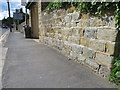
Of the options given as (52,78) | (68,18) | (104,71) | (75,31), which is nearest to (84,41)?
(75,31)

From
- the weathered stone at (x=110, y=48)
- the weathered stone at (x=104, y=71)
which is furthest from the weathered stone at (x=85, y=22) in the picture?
the weathered stone at (x=104, y=71)

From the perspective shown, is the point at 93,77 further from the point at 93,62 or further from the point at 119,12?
the point at 119,12

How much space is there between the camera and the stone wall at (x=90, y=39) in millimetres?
2037

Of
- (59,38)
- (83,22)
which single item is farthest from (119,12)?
(59,38)

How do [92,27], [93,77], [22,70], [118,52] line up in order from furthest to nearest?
[22,70] → [92,27] → [93,77] → [118,52]

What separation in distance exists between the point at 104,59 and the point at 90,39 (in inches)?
23.3

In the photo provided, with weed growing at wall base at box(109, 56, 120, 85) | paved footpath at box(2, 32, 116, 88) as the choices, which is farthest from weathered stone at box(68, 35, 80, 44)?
weed growing at wall base at box(109, 56, 120, 85)

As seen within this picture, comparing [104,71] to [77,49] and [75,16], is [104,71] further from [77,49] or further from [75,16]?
[75,16]

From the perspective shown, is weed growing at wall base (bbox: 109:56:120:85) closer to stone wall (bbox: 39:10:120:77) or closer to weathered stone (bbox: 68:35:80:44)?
stone wall (bbox: 39:10:120:77)

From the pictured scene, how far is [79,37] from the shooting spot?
9.73 ft

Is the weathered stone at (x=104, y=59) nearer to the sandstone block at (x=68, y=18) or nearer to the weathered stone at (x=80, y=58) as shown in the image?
the weathered stone at (x=80, y=58)

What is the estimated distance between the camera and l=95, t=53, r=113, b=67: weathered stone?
2.05m

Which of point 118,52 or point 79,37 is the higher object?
point 79,37

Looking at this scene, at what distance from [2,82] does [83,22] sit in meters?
2.23
